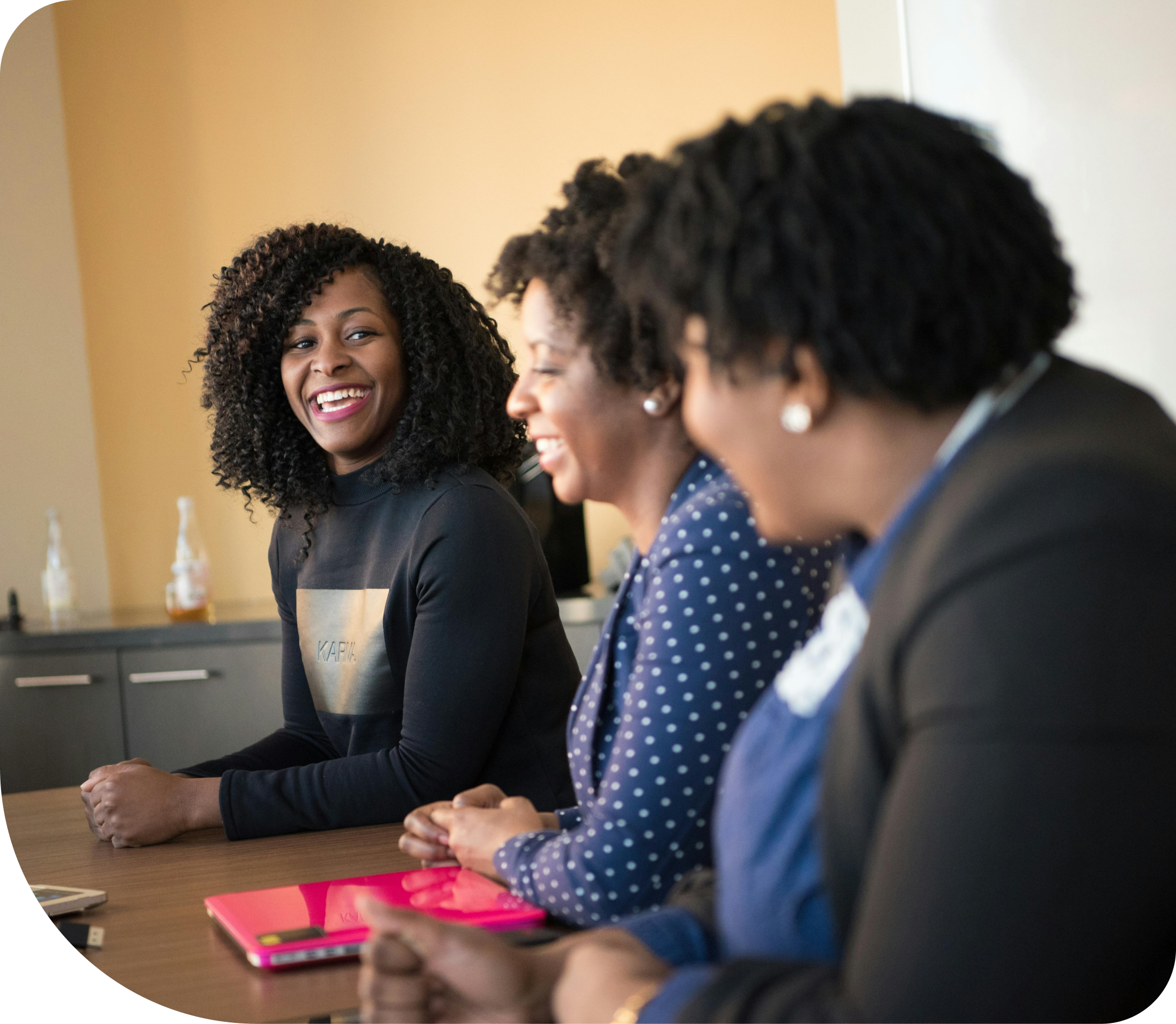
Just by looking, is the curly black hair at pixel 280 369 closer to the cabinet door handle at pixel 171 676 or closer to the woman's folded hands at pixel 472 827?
the woman's folded hands at pixel 472 827

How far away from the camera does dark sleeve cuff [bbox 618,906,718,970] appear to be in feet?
2.60

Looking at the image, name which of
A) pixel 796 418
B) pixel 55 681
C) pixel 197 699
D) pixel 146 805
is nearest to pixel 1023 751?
pixel 796 418

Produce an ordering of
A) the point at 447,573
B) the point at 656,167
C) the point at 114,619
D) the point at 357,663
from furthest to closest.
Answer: the point at 114,619 < the point at 357,663 < the point at 447,573 < the point at 656,167

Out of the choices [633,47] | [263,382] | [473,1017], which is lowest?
[473,1017]

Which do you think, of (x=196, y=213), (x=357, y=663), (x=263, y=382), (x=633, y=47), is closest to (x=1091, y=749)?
(x=357, y=663)

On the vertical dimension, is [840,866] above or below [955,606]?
below

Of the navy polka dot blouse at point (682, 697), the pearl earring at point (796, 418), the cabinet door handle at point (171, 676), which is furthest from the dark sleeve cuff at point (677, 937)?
the cabinet door handle at point (171, 676)

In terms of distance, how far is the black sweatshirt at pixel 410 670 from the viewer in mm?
1428

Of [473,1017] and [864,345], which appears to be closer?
[864,345]

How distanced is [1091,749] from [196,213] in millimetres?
3550

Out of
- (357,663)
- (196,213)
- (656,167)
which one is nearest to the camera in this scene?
(656,167)

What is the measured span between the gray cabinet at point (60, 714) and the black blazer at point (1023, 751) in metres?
2.81

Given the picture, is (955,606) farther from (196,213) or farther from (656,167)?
(196,213)

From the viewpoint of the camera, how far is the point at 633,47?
11.0 feet
